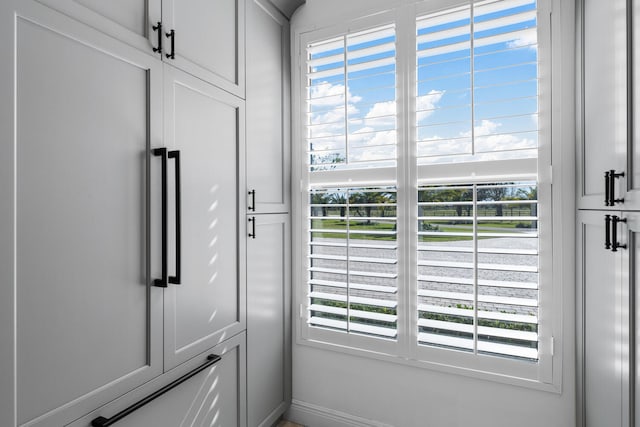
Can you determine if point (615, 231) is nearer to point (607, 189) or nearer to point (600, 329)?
point (607, 189)

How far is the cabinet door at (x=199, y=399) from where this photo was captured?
1.18 meters

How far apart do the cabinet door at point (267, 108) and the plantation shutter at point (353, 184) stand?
0.16 m

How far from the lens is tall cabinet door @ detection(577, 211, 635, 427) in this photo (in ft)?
3.32

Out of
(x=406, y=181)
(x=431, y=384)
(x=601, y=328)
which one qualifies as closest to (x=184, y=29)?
(x=406, y=181)

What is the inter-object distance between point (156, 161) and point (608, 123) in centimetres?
153

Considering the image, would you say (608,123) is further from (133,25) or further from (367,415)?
(367,415)

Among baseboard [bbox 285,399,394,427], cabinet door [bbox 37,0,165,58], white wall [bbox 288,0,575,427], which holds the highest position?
cabinet door [bbox 37,0,165,58]

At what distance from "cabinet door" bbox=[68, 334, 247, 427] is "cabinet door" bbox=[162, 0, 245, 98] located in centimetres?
119

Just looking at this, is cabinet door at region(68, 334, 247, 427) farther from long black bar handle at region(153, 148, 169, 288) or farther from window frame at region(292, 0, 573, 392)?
window frame at region(292, 0, 573, 392)

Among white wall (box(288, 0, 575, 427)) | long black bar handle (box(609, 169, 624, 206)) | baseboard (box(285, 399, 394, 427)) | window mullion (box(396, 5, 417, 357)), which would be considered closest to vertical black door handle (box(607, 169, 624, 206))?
long black bar handle (box(609, 169, 624, 206))

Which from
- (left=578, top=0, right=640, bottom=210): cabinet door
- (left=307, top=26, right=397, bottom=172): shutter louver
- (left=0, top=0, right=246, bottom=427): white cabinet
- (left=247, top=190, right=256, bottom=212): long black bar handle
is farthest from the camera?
(left=307, top=26, right=397, bottom=172): shutter louver

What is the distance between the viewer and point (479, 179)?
5.48 ft

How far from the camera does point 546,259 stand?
1.55 m

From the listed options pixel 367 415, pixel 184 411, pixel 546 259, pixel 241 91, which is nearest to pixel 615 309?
pixel 546 259
